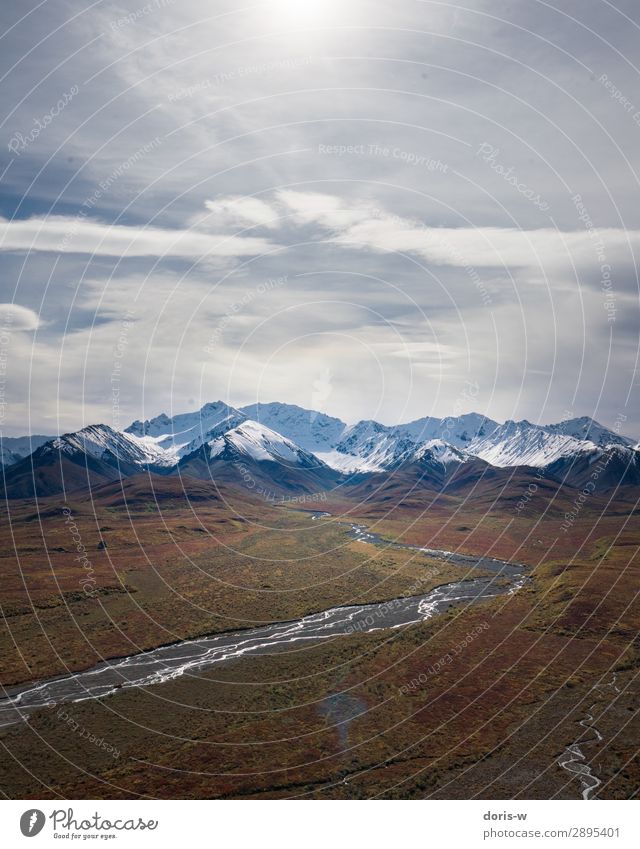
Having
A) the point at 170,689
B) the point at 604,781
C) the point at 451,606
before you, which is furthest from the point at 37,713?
the point at 451,606

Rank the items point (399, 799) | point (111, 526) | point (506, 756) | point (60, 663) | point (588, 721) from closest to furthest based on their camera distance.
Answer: point (399, 799) → point (506, 756) → point (588, 721) → point (60, 663) → point (111, 526)

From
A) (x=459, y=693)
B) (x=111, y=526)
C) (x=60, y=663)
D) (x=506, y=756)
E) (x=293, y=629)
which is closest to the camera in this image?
(x=506, y=756)

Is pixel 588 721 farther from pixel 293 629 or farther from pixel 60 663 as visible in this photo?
pixel 60 663

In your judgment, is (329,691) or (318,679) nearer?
(329,691)

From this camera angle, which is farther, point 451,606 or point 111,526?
point 111,526

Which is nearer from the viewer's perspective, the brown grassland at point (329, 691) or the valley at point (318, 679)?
the brown grassland at point (329, 691)

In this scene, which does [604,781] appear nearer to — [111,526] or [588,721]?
[588,721]

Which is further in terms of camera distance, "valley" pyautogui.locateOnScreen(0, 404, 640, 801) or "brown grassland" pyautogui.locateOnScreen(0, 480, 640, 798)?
"valley" pyautogui.locateOnScreen(0, 404, 640, 801)

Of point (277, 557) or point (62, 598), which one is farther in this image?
point (277, 557)

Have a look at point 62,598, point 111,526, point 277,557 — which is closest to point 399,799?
point 62,598
